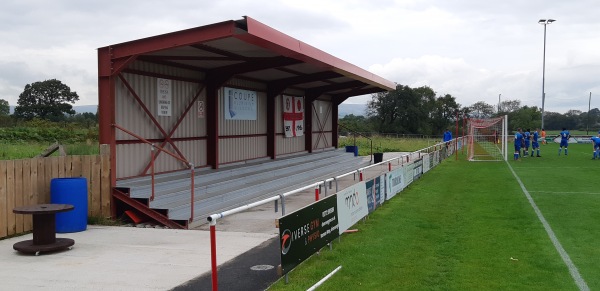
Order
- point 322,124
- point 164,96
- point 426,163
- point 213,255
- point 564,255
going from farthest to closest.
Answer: point 322,124, point 426,163, point 164,96, point 564,255, point 213,255

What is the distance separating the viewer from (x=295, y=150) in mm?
25438

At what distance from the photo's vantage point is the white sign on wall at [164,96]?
47.0 feet

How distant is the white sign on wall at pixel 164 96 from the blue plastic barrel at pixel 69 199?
14.3 ft

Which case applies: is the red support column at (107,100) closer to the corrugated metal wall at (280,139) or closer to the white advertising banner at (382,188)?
the white advertising banner at (382,188)

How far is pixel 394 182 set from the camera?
50.9ft

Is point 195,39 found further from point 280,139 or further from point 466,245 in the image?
point 280,139

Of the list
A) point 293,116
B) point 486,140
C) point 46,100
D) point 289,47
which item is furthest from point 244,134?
point 46,100

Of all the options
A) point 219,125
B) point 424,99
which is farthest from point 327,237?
point 424,99

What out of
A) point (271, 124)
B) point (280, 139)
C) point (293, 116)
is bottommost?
point (280, 139)

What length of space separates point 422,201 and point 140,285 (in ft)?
32.3

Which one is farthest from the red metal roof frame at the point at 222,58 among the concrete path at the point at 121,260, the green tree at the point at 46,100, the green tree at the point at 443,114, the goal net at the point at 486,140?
the green tree at the point at 443,114

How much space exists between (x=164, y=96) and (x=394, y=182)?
6882 mm

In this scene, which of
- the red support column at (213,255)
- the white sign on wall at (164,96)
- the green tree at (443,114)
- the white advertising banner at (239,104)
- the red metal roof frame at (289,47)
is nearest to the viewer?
the red support column at (213,255)

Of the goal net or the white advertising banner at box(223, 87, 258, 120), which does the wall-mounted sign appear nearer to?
the white advertising banner at box(223, 87, 258, 120)
